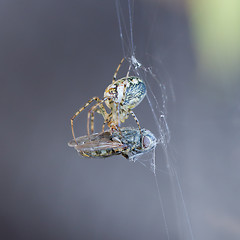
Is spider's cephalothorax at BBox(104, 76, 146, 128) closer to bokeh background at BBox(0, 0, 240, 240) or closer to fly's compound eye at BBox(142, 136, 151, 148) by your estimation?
fly's compound eye at BBox(142, 136, 151, 148)

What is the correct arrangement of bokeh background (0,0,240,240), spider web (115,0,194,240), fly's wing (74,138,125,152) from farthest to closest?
bokeh background (0,0,240,240) < spider web (115,0,194,240) < fly's wing (74,138,125,152)

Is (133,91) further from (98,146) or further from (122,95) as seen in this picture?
(98,146)

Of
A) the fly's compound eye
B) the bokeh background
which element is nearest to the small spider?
the fly's compound eye

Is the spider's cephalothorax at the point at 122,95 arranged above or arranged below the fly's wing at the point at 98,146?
above

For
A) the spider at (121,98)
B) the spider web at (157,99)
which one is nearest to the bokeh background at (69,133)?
the spider web at (157,99)

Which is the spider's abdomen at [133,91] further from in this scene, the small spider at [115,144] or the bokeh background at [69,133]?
the bokeh background at [69,133]
